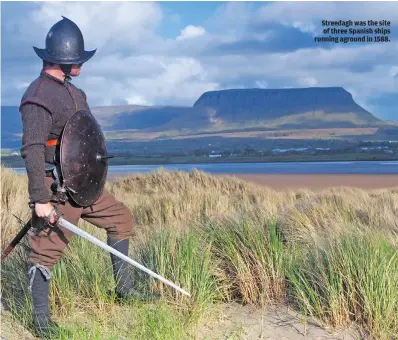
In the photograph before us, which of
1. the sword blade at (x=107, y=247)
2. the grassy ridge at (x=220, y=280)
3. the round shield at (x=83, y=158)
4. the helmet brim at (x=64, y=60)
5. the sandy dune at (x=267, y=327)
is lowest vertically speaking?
the sandy dune at (x=267, y=327)

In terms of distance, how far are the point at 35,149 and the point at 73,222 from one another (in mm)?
717

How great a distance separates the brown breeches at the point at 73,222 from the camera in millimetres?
5215

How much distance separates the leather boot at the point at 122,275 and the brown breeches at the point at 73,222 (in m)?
0.06

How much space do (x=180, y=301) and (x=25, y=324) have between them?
4.02 feet

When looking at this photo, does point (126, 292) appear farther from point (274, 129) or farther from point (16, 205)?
point (274, 129)

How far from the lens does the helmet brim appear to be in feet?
17.1

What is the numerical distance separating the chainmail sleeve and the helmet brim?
16.1 inches

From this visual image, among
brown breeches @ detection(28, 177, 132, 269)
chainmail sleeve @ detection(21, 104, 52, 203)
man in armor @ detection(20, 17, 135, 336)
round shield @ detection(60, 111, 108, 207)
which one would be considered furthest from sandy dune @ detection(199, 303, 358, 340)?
chainmail sleeve @ detection(21, 104, 52, 203)

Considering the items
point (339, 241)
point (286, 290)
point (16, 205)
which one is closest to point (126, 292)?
point (286, 290)

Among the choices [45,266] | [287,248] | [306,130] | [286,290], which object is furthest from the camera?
[306,130]

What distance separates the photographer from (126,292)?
5.78 metres

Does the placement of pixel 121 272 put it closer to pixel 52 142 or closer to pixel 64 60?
pixel 52 142

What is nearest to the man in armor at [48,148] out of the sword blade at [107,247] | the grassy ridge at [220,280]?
the sword blade at [107,247]

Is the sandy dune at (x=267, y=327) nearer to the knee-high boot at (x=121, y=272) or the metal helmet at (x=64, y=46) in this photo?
the knee-high boot at (x=121, y=272)
